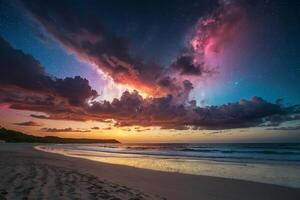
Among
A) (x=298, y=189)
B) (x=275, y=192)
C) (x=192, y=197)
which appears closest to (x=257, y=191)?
(x=275, y=192)

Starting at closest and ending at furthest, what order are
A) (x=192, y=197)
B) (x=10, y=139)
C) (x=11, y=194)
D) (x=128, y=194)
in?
(x=11, y=194)
(x=128, y=194)
(x=192, y=197)
(x=10, y=139)

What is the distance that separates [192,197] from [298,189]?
5902 mm

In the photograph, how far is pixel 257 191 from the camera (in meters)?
12.0

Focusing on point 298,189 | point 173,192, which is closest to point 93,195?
point 173,192

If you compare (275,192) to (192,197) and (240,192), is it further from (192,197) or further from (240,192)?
(192,197)

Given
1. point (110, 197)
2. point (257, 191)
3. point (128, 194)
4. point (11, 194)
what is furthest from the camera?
point (257, 191)

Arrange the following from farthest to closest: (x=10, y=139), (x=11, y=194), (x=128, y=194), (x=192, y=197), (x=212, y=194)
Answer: (x=10, y=139) < (x=212, y=194) < (x=192, y=197) < (x=128, y=194) < (x=11, y=194)

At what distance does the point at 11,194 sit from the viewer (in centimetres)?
790

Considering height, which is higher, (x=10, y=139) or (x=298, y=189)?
(x=10, y=139)

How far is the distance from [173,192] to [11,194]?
632 cm

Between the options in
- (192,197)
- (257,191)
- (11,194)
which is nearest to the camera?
(11,194)

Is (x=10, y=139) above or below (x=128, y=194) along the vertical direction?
above

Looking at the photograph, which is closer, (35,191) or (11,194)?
(11,194)

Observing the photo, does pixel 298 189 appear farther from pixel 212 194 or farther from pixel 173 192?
pixel 173 192
